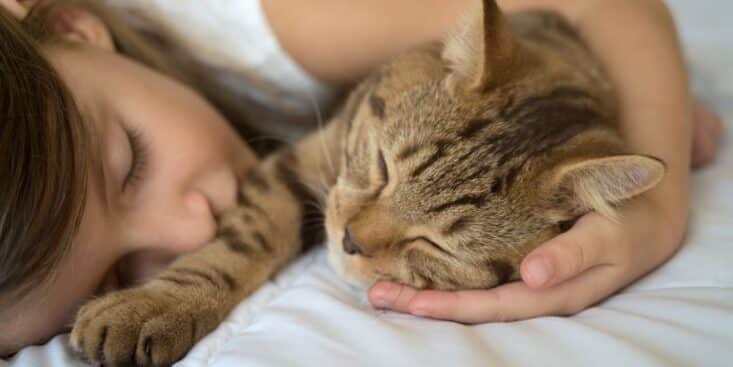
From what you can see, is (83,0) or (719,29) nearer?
(83,0)

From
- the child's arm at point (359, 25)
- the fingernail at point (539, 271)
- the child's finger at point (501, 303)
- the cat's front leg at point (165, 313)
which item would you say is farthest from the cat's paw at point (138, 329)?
the child's arm at point (359, 25)

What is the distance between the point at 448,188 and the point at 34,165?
0.59m

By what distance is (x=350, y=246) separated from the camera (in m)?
1.00

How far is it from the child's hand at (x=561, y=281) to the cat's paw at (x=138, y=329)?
286 mm

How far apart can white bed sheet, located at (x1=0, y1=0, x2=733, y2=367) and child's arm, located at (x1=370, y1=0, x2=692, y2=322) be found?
28 mm

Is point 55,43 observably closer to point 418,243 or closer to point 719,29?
point 418,243

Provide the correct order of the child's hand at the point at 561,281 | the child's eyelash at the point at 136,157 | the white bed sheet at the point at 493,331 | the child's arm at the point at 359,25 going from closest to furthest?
the white bed sheet at the point at 493,331, the child's hand at the point at 561,281, the child's eyelash at the point at 136,157, the child's arm at the point at 359,25

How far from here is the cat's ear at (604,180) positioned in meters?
0.84

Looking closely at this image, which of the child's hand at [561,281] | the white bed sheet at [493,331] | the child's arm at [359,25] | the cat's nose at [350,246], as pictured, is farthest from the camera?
the child's arm at [359,25]

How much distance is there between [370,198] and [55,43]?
0.68 metres

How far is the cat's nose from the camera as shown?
0.99 m

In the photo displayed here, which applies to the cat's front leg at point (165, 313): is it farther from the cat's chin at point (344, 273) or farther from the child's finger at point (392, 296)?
the child's finger at point (392, 296)

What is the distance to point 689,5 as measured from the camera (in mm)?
1918

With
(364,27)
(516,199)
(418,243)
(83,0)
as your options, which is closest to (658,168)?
(516,199)
